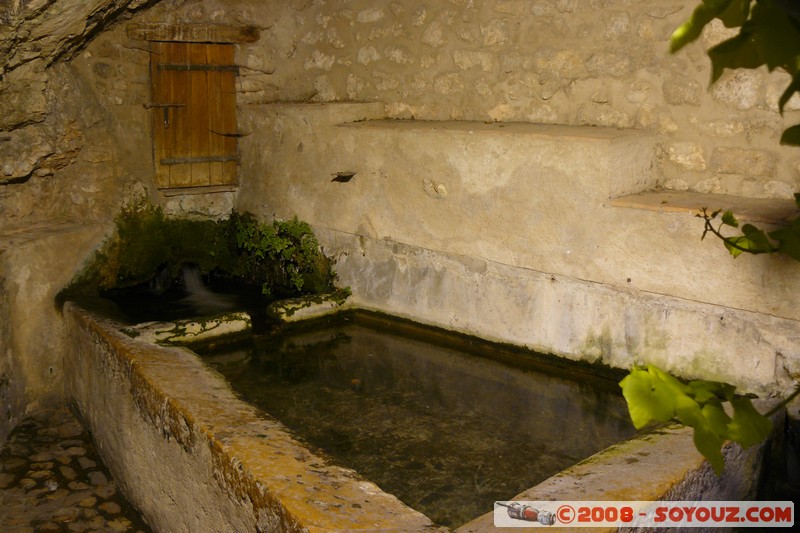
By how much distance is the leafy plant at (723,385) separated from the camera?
0.68m

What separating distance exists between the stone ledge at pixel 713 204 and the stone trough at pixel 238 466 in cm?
91

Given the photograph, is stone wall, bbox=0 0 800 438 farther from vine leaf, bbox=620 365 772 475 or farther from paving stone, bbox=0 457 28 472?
vine leaf, bbox=620 365 772 475

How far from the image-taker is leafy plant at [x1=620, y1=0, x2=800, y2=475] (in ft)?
→ 2.24

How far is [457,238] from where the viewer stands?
4055mm

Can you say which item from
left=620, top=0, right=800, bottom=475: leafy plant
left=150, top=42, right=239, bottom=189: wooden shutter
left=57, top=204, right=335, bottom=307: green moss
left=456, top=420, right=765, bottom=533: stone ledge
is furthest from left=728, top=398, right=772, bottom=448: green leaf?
left=150, top=42, right=239, bottom=189: wooden shutter

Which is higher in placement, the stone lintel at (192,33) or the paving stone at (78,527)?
the stone lintel at (192,33)

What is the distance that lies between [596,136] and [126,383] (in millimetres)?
2461

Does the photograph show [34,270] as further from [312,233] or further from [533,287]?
[533,287]

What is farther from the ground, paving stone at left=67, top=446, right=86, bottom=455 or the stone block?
the stone block

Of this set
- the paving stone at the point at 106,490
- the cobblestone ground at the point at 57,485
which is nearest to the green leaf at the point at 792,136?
the cobblestone ground at the point at 57,485

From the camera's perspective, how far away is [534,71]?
4.04 metres

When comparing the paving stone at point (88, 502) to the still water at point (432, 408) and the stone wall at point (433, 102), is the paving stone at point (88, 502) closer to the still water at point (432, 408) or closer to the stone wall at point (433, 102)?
the still water at point (432, 408)

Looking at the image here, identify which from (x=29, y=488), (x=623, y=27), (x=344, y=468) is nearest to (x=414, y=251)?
(x=623, y=27)

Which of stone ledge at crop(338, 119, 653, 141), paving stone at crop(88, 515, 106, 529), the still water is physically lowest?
paving stone at crop(88, 515, 106, 529)
